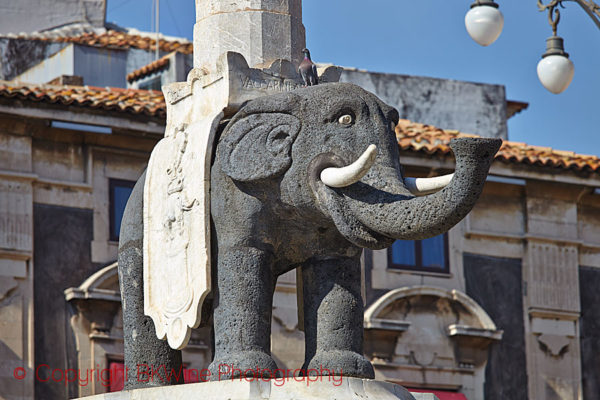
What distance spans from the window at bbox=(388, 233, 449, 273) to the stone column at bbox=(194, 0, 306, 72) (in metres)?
11.4

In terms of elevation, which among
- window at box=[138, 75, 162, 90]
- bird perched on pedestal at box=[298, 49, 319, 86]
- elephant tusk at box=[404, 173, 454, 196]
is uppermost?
window at box=[138, 75, 162, 90]

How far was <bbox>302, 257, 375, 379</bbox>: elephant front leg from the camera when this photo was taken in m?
10.5

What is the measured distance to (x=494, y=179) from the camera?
22.9 m

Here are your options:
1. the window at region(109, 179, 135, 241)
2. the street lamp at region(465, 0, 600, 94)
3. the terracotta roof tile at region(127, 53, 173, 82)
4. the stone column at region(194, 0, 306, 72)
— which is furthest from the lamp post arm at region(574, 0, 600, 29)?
the terracotta roof tile at region(127, 53, 173, 82)

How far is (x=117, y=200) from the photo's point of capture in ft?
70.1

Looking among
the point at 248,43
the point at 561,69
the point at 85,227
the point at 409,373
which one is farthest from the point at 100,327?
the point at 248,43

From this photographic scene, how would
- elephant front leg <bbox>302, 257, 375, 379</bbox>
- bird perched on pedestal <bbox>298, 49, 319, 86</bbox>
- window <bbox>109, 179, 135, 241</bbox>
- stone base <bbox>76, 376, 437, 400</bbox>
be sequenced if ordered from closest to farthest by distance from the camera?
stone base <bbox>76, 376, 437, 400</bbox>
elephant front leg <bbox>302, 257, 375, 379</bbox>
bird perched on pedestal <bbox>298, 49, 319, 86</bbox>
window <bbox>109, 179, 135, 241</bbox>

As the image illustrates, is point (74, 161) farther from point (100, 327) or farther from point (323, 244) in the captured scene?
point (323, 244)

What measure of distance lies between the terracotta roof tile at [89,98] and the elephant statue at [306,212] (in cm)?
971

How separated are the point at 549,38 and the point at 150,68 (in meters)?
11.1

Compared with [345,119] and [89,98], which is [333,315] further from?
[89,98]

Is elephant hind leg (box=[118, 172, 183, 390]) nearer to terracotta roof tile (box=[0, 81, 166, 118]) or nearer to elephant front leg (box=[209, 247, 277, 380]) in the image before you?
elephant front leg (box=[209, 247, 277, 380])

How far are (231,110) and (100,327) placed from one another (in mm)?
10274

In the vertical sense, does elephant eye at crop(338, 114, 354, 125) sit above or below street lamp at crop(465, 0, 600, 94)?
below
